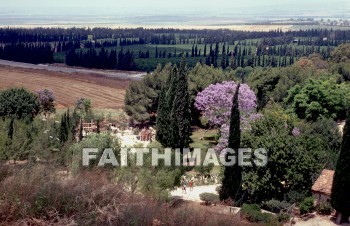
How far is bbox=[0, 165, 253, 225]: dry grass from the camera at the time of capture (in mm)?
8773

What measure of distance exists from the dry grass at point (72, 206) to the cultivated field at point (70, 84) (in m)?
51.0

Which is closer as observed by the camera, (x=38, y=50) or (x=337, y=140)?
(x=337, y=140)

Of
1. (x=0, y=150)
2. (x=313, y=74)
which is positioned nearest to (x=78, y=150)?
(x=0, y=150)

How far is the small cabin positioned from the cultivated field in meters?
39.7

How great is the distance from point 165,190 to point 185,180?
7.37 meters

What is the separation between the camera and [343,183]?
20609 millimetres

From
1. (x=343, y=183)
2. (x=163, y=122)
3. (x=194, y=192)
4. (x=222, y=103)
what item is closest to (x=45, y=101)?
(x=163, y=122)

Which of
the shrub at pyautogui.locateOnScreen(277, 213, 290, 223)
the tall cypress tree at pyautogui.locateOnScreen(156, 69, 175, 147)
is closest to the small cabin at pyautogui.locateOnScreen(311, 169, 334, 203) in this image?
the shrub at pyautogui.locateOnScreen(277, 213, 290, 223)

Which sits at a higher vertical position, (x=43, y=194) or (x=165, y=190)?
(x=43, y=194)

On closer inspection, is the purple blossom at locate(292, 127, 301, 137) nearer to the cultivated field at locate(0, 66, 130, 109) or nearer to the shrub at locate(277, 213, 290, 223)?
the shrub at locate(277, 213, 290, 223)

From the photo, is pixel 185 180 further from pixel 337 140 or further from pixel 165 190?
pixel 337 140

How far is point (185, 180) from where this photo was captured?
90.1 ft

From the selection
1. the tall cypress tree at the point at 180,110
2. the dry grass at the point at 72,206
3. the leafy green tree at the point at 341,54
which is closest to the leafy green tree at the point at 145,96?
the tall cypress tree at the point at 180,110

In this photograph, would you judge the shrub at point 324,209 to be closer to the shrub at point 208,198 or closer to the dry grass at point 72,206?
the shrub at point 208,198
